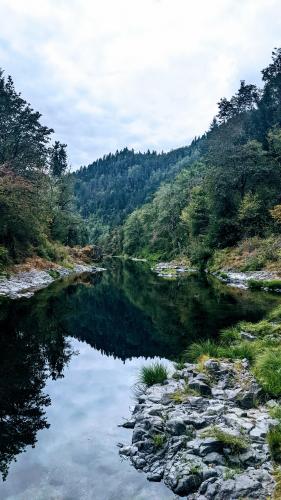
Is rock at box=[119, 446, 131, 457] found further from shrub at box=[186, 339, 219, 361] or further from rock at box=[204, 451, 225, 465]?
shrub at box=[186, 339, 219, 361]

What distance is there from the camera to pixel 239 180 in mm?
63031

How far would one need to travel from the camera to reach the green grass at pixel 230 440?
27.0 ft

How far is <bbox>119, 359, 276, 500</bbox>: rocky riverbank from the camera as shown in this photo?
7590 mm

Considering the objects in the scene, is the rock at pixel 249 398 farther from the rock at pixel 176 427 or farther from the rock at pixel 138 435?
the rock at pixel 138 435

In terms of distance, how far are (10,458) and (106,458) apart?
214 centimetres

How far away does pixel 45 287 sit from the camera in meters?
37.2

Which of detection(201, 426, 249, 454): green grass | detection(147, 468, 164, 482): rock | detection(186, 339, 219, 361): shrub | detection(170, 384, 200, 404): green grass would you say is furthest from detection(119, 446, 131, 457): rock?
detection(186, 339, 219, 361): shrub

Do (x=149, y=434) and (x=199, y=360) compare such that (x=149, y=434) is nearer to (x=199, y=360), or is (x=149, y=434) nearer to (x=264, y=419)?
(x=264, y=419)

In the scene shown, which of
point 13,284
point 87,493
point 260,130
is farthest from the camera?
point 260,130

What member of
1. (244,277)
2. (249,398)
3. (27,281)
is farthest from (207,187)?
(249,398)

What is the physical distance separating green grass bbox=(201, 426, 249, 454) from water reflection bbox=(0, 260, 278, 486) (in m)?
2.59

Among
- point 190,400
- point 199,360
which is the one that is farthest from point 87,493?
point 199,360

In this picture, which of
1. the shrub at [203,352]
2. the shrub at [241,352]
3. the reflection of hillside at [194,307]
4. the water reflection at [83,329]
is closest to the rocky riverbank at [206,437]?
the water reflection at [83,329]

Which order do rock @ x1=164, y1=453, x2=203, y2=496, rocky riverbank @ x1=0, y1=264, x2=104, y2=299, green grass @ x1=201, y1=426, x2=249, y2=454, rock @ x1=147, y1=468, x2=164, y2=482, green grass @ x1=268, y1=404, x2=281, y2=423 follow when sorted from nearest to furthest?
rock @ x1=164, y1=453, x2=203, y2=496 < green grass @ x1=201, y1=426, x2=249, y2=454 < rock @ x1=147, y1=468, x2=164, y2=482 < green grass @ x1=268, y1=404, x2=281, y2=423 < rocky riverbank @ x1=0, y1=264, x2=104, y2=299
